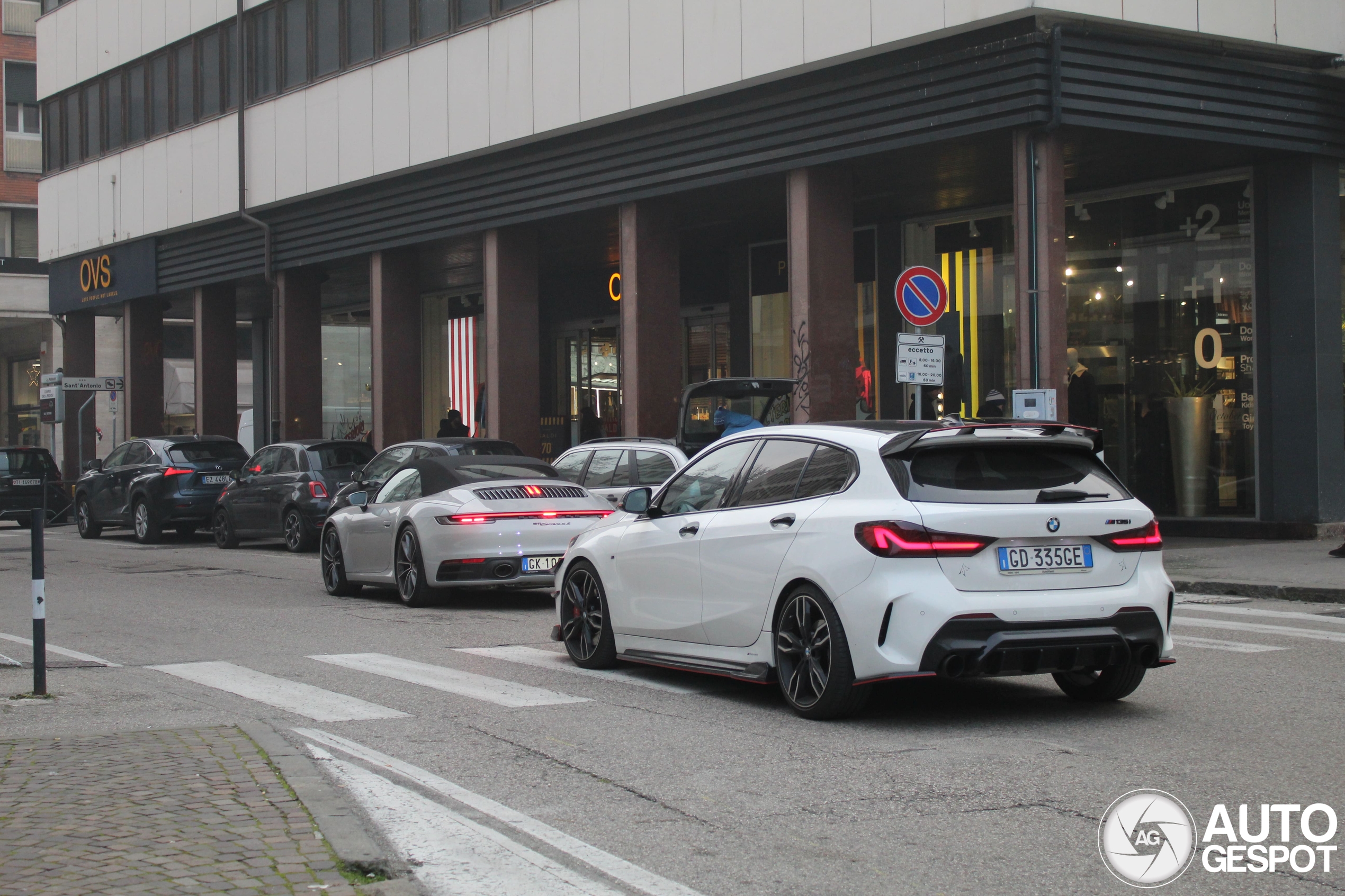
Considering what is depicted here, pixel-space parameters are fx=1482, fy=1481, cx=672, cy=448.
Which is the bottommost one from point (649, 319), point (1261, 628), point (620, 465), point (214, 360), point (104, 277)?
point (1261, 628)

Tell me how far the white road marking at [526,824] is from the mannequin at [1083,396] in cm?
1582

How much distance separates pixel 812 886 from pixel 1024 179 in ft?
45.3

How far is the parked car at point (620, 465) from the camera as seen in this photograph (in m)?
15.3

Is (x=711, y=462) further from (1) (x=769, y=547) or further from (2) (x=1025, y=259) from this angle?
(2) (x=1025, y=259)

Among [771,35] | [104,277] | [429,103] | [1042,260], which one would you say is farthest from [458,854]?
[104,277]

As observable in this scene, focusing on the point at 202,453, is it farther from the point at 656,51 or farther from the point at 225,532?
the point at 656,51

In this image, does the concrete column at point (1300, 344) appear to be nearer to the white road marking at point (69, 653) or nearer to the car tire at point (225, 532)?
the white road marking at point (69, 653)

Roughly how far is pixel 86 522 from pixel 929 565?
76.9ft

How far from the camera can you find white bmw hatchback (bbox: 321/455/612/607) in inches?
523

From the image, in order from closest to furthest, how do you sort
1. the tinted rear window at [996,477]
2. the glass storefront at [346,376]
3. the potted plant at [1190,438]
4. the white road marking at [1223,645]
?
the tinted rear window at [996,477] → the white road marking at [1223,645] → the potted plant at [1190,438] → the glass storefront at [346,376]

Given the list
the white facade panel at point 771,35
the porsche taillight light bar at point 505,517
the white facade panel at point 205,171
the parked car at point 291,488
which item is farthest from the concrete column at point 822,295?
the white facade panel at point 205,171

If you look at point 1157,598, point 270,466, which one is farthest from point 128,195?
point 1157,598

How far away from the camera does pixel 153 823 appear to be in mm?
5258

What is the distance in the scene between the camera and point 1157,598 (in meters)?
7.41
